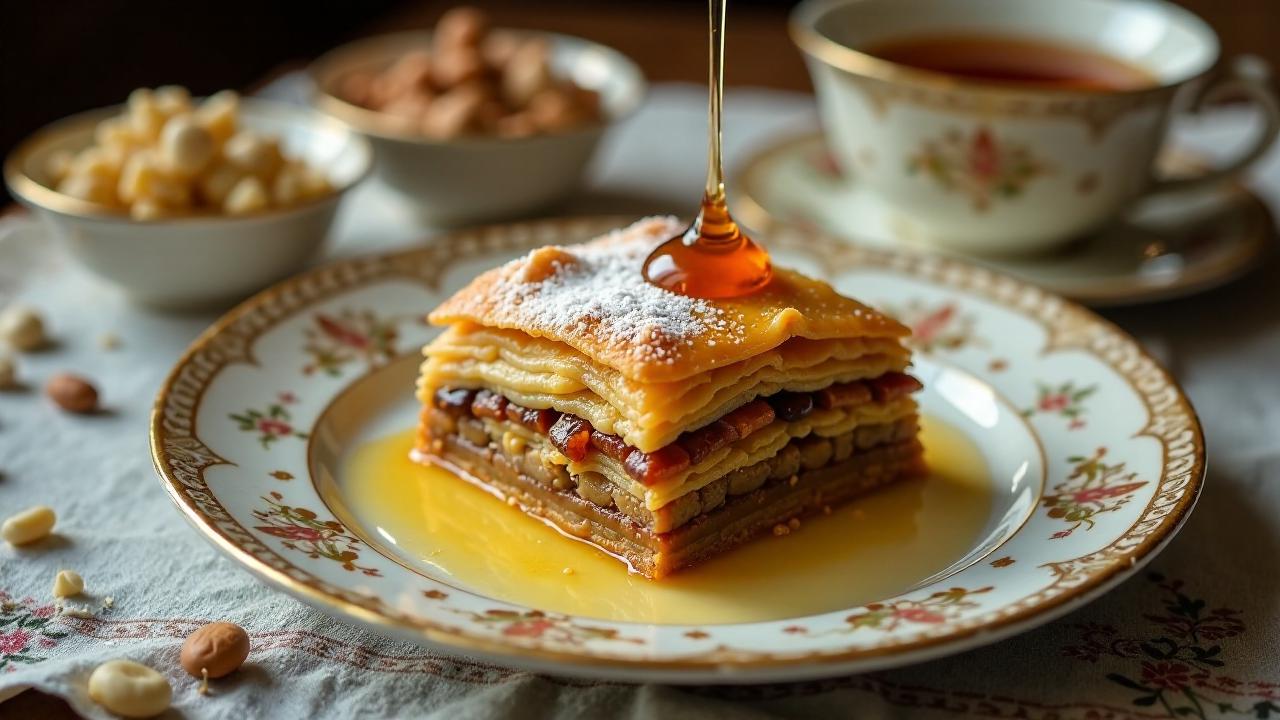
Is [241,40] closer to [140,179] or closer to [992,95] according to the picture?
[140,179]

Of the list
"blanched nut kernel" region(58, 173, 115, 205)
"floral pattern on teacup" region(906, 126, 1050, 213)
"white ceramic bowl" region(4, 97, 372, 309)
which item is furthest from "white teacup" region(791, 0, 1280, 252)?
"blanched nut kernel" region(58, 173, 115, 205)

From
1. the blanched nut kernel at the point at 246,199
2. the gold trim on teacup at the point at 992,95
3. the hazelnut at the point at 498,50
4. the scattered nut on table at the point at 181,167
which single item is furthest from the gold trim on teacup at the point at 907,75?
the blanched nut kernel at the point at 246,199

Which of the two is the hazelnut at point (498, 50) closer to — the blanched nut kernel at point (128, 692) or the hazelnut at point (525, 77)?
the hazelnut at point (525, 77)

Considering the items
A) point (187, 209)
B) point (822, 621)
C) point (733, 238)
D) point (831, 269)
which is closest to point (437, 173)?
point (187, 209)

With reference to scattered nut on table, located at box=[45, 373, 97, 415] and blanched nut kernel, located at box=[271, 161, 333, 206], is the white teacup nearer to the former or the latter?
blanched nut kernel, located at box=[271, 161, 333, 206]

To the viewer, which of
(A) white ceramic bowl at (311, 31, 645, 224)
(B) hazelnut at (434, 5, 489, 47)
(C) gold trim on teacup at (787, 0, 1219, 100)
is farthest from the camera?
(B) hazelnut at (434, 5, 489, 47)
